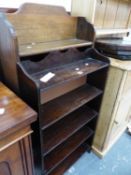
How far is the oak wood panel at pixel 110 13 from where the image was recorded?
138cm

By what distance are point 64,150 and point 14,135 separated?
0.83m

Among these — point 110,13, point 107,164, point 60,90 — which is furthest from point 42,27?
point 107,164

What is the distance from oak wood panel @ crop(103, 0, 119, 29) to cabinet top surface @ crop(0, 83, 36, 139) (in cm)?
120

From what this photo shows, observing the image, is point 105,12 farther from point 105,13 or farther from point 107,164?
point 107,164

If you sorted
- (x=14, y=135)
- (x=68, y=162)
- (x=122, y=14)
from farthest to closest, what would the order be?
(x=122, y=14) → (x=68, y=162) → (x=14, y=135)

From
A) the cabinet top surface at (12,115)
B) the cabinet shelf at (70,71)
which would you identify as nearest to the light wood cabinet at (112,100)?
the cabinet shelf at (70,71)

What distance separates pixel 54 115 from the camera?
0.97 meters

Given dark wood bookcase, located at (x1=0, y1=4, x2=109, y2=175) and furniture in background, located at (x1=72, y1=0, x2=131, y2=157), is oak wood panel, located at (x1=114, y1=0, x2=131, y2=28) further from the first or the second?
dark wood bookcase, located at (x1=0, y1=4, x2=109, y2=175)

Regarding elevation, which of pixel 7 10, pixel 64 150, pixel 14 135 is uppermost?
pixel 7 10

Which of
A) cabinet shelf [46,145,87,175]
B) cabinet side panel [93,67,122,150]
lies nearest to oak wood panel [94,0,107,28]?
cabinet side panel [93,67,122,150]

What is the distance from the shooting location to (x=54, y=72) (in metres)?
0.97

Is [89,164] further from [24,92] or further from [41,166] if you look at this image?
[24,92]

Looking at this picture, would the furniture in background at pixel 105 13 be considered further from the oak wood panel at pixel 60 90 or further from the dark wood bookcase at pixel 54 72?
the oak wood panel at pixel 60 90

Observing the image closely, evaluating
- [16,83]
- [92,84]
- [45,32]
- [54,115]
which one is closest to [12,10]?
[45,32]
